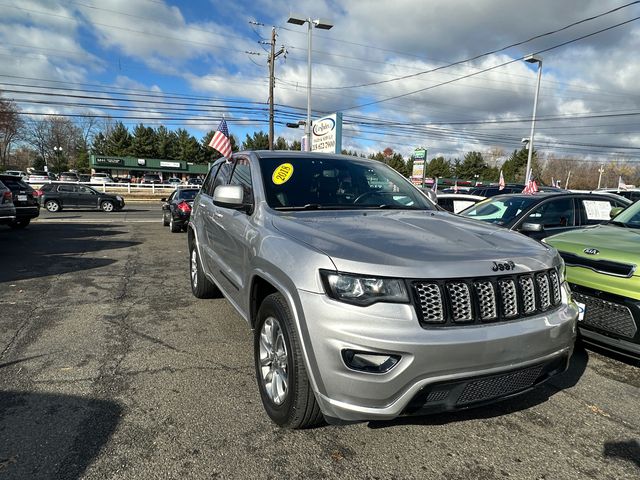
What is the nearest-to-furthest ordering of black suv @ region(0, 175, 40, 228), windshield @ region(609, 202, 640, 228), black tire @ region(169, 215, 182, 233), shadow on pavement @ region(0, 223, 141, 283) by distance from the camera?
windshield @ region(609, 202, 640, 228) < shadow on pavement @ region(0, 223, 141, 283) < black suv @ region(0, 175, 40, 228) < black tire @ region(169, 215, 182, 233)

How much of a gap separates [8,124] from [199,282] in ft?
234

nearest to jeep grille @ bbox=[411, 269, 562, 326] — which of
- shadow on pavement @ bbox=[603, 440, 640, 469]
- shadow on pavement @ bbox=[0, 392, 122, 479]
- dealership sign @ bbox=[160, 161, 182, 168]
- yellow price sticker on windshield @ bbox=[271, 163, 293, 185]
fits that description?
shadow on pavement @ bbox=[603, 440, 640, 469]

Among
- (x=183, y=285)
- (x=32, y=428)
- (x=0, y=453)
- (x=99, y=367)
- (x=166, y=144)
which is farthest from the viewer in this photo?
(x=166, y=144)

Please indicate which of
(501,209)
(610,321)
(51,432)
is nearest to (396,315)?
(51,432)

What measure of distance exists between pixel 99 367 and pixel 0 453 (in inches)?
45.4

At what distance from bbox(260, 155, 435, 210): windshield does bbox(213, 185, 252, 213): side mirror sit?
0.22 metres

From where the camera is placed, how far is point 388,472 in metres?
2.31

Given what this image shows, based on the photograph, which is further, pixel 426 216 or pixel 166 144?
pixel 166 144

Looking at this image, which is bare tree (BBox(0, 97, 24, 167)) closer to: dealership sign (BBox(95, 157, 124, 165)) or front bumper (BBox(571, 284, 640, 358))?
dealership sign (BBox(95, 157, 124, 165))

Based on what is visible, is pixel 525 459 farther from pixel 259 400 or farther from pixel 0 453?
pixel 0 453

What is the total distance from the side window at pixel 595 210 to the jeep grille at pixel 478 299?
496 cm

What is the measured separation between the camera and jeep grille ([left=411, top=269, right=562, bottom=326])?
2.15 metres

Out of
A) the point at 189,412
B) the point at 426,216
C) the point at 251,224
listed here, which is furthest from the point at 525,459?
the point at 251,224

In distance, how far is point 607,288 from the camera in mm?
3447
